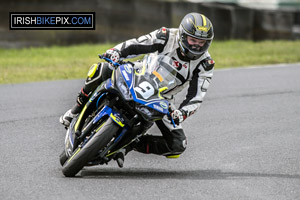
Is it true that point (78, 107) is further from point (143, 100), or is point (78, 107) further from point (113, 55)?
point (143, 100)

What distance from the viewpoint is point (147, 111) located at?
5.50 m

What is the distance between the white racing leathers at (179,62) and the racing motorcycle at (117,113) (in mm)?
317

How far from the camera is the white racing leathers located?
6305 millimetres

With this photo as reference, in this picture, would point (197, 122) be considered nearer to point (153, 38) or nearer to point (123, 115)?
point (153, 38)

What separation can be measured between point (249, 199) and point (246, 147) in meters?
2.08

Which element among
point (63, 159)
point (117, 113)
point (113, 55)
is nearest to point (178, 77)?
point (113, 55)

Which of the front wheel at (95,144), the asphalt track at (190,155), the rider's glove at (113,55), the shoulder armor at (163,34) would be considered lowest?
the asphalt track at (190,155)

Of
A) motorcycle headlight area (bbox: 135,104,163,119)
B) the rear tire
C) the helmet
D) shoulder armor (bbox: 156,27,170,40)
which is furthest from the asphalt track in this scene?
shoulder armor (bbox: 156,27,170,40)

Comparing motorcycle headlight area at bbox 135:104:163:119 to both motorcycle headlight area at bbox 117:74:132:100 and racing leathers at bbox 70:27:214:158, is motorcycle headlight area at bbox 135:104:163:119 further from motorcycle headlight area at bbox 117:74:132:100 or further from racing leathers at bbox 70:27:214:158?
racing leathers at bbox 70:27:214:158

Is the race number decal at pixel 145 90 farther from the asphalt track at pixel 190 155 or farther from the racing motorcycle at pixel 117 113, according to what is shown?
the asphalt track at pixel 190 155

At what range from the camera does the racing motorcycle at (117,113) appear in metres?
5.48

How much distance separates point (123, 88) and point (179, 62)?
99cm

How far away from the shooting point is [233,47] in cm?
1697

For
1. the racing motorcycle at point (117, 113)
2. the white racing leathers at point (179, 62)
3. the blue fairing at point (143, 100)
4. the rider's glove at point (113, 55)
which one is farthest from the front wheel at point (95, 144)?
the white racing leathers at point (179, 62)
